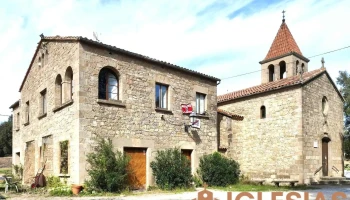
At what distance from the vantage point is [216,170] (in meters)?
15.7

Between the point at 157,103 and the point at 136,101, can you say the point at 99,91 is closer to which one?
the point at 136,101

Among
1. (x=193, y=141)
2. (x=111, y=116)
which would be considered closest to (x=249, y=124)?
(x=193, y=141)

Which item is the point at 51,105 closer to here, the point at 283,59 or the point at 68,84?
the point at 68,84

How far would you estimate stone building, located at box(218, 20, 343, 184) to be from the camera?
16422mm

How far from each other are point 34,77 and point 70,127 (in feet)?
21.5

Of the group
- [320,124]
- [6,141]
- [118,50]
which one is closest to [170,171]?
[118,50]

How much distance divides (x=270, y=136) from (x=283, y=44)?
10.4 metres

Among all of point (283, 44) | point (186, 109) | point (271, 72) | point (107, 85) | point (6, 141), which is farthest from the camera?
point (6, 141)

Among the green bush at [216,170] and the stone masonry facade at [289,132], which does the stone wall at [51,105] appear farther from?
the stone masonry facade at [289,132]

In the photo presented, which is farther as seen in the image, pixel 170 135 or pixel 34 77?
pixel 34 77

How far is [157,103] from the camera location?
14805mm

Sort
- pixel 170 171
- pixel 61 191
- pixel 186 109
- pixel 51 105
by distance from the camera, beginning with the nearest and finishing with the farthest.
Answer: pixel 61 191 → pixel 170 171 → pixel 51 105 → pixel 186 109

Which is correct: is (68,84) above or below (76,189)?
above

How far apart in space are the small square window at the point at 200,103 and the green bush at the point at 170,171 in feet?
11.1
